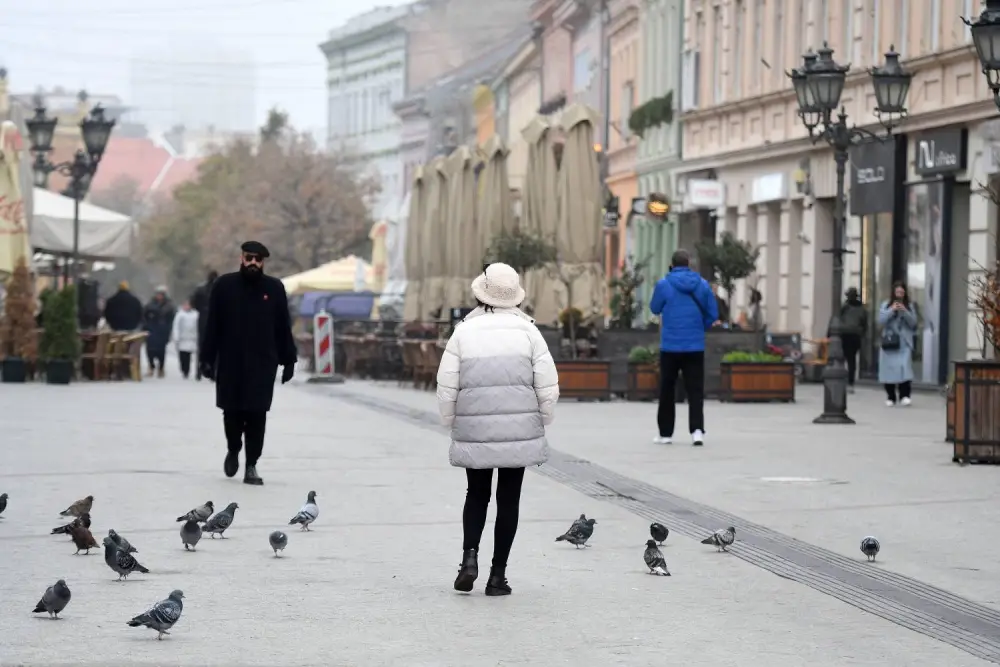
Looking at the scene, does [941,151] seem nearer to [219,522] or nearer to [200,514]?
[200,514]

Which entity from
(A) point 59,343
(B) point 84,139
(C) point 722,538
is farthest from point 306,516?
(B) point 84,139

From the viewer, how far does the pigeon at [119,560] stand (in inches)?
427

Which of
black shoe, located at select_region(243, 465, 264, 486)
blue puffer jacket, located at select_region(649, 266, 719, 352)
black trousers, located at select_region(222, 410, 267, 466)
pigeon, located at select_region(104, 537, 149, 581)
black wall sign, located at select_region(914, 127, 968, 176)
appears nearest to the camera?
pigeon, located at select_region(104, 537, 149, 581)

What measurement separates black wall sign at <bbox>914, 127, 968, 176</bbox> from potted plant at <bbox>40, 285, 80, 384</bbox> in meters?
12.8

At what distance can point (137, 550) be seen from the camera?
1227 cm

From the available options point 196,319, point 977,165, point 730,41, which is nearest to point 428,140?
point 730,41

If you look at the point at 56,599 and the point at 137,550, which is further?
the point at 137,550

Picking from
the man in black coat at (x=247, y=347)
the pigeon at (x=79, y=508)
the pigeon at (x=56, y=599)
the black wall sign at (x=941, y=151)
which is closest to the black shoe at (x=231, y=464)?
the man in black coat at (x=247, y=347)

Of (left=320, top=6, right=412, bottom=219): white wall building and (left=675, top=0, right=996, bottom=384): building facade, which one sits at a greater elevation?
(left=320, top=6, right=412, bottom=219): white wall building

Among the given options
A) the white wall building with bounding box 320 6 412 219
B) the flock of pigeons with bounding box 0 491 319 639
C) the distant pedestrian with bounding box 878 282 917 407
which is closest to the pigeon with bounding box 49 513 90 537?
the flock of pigeons with bounding box 0 491 319 639

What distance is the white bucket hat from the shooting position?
1074cm

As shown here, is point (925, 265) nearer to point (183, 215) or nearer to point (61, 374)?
point (61, 374)

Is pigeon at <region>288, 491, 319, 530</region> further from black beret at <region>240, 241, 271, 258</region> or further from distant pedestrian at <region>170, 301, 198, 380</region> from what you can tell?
distant pedestrian at <region>170, 301, 198, 380</region>

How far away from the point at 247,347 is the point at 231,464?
35.7 inches
